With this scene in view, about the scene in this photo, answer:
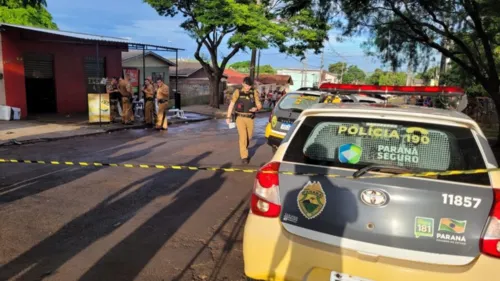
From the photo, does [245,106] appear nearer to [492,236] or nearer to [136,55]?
[492,236]

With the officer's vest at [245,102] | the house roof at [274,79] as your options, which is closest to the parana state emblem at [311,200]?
the officer's vest at [245,102]

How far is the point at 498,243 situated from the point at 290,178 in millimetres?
1281

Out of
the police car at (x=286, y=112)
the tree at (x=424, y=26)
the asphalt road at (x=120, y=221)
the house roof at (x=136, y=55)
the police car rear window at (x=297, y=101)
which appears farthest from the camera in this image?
the house roof at (x=136, y=55)

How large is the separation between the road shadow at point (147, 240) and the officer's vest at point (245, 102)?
2413 mm

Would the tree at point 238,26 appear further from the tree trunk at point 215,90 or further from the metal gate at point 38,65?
the metal gate at point 38,65

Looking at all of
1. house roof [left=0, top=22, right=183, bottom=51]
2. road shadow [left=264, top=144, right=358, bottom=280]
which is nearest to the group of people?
house roof [left=0, top=22, right=183, bottom=51]

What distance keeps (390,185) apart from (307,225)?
590 mm

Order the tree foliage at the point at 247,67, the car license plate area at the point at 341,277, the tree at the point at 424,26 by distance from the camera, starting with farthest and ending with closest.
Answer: the tree foliage at the point at 247,67, the tree at the point at 424,26, the car license plate area at the point at 341,277

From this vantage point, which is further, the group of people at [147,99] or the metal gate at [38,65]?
the metal gate at [38,65]

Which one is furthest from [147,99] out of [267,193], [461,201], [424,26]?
[461,201]

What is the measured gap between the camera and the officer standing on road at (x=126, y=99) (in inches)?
601

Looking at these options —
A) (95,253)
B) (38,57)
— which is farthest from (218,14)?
(95,253)

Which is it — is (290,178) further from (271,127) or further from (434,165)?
(271,127)

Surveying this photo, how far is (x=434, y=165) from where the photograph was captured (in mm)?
2971
